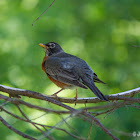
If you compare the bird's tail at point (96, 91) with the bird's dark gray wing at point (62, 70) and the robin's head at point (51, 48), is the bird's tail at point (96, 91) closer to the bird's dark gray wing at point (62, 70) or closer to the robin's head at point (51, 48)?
the bird's dark gray wing at point (62, 70)

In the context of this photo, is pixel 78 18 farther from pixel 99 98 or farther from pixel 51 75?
pixel 99 98

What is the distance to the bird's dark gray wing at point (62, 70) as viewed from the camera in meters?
3.97

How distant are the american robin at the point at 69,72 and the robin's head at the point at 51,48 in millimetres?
276

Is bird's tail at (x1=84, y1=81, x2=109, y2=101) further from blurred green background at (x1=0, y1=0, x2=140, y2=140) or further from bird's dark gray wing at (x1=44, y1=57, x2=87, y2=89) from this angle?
blurred green background at (x1=0, y1=0, x2=140, y2=140)

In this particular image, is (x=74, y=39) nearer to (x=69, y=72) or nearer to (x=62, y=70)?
(x=62, y=70)

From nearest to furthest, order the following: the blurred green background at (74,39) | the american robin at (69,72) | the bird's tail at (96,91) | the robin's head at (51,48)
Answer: the bird's tail at (96,91) < the american robin at (69,72) < the blurred green background at (74,39) < the robin's head at (51,48)

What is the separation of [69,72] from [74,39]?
1.57 m

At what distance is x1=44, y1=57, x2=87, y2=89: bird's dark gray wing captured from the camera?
156 inches

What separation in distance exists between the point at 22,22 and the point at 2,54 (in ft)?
2.78

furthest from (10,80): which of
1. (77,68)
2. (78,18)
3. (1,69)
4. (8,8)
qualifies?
(78,18)

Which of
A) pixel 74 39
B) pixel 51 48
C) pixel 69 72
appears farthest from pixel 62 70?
pixel 74 39

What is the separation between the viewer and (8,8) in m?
5.36

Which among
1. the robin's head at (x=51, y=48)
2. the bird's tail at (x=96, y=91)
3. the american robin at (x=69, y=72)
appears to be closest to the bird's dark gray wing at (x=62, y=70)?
the american robin at (x=69, y=72)

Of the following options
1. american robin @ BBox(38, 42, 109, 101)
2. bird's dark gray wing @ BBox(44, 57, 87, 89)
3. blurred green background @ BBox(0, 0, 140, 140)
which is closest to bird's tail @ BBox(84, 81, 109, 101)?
american robin @ BBox(38, 42, 109, 101)
